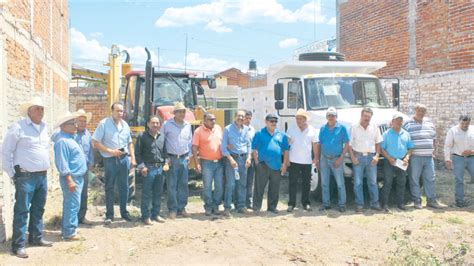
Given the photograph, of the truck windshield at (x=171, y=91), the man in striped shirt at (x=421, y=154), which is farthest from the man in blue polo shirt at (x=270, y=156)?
the truck windshield at (x=171, y=91)

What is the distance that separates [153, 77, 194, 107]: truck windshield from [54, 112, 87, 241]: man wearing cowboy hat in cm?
334

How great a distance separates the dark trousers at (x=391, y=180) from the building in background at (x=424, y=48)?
3.97 meters

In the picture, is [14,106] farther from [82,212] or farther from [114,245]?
[114,245]

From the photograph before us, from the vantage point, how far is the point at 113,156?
7105 millimetres

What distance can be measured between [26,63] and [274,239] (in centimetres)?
500

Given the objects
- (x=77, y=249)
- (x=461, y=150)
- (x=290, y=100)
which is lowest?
(x=77, y=249)

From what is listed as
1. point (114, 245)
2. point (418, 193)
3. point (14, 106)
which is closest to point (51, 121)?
point (14, 106)

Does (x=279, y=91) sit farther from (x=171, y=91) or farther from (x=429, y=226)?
(x=429, y=226)

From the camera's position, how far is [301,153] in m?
8.02

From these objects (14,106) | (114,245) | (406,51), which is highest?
(406,51)

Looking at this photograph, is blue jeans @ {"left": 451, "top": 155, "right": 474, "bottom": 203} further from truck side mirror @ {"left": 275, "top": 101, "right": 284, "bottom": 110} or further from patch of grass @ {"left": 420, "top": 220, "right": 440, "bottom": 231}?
truck side mirror @ {"left": 275, "top": 101, "right": 284, "bottom": 110}

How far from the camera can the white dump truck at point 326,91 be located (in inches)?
356

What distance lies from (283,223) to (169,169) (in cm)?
205

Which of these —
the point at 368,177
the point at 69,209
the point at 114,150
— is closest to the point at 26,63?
the point at 114,150
